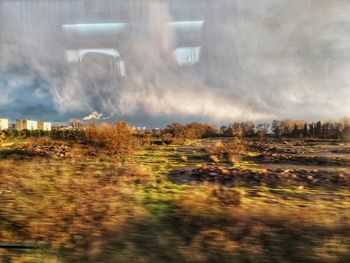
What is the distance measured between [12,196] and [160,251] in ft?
9.50

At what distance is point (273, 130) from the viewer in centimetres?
5103

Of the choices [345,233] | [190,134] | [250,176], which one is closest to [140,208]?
[345,233]

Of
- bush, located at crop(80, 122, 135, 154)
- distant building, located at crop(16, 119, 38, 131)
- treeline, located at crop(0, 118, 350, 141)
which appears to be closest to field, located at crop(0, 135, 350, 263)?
bush, located at crop(80, 122, 135, 154)

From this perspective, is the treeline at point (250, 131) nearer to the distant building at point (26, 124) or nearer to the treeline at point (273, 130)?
the treeline at point (273, 130)

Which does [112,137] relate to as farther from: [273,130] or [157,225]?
[273,130]

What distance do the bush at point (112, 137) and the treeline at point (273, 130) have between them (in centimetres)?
1981

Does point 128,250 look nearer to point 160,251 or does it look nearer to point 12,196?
point 160,251

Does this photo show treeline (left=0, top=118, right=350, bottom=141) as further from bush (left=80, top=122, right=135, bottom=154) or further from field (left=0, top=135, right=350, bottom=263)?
field (left=0, top=135, right=350, bottom=263)

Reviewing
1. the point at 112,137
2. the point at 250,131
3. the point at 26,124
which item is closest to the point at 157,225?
the point at 112,137

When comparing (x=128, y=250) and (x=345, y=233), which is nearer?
(x=128, y=250)

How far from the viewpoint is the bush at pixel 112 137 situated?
1905cm

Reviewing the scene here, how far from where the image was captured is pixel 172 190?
257 inches

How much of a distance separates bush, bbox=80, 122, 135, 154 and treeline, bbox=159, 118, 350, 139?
65.0 ft

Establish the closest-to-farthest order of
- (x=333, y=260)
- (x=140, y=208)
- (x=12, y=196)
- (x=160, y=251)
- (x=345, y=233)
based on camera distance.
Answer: (x=333, y=260) → (x=160, y=251) → (x=345, y=233) → (x=140, y=208) → (x=12, y=196)
